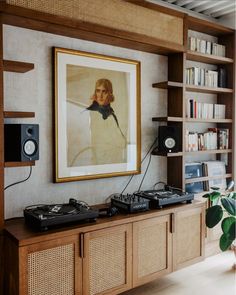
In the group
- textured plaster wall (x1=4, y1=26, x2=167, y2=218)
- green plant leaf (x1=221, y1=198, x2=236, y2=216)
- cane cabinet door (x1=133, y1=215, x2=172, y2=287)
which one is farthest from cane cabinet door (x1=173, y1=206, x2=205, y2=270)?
textured plaster wall (x1=4, y1=26, x2=167, y2=218)

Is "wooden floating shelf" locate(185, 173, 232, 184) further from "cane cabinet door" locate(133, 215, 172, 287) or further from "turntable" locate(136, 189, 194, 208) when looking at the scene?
"cane cabinet door" locate(133, 215, 172, 287)

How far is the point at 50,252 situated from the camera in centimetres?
217

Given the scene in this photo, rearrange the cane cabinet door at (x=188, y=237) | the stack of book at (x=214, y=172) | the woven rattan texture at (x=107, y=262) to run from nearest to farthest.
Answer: the woven rattan texture at (x=107, y=262), the cane cabinet door at (x=188, y=237), the stack of book at (x=214, y=172)

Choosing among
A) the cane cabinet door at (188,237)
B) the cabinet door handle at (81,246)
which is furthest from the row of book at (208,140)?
the cabinet door handle at (81,246)

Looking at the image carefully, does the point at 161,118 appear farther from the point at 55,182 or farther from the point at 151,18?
the point at 55,182

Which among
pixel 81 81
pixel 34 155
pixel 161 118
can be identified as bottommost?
pixel 34 155

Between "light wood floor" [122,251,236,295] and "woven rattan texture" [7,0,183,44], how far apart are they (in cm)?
232

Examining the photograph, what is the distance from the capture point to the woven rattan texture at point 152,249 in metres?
2.68

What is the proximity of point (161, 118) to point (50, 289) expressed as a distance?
186cm

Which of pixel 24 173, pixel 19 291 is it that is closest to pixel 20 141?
pixel 24 173

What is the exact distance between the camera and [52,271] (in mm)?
2189

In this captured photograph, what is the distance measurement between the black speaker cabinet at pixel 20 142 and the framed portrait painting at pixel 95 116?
1.19 ft

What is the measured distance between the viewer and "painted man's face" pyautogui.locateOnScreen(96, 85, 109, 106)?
115 inches

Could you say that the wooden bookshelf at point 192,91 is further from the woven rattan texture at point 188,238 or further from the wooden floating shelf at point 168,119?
the woven rattan texture at point 188,238
